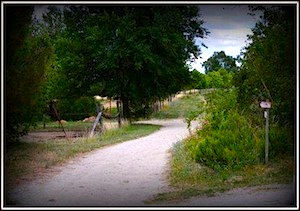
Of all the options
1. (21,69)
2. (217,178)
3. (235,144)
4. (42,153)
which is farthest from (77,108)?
(217,178)

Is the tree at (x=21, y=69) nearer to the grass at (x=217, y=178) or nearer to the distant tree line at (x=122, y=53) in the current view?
the grass at (x=217, y=178)

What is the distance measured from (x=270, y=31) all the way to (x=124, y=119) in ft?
45.8

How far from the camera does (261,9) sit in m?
13.2

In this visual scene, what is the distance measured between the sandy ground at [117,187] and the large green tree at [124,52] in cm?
897

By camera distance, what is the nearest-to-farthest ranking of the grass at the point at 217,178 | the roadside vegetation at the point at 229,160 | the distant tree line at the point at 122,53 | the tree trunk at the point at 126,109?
the grass at the point at 217,178, the roadside vegetation at the point at 229,160, the distant tree line at the point at 122,53, the tree trunk at the point at 126,109

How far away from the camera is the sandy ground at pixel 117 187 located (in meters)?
8.01

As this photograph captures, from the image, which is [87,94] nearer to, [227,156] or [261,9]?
[261,9]

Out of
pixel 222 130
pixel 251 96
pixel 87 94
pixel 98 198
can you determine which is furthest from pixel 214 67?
pixel 98 198

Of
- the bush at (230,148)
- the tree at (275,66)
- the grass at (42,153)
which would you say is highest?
the tree at (275,66)

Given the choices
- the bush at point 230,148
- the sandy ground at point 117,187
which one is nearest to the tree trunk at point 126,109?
the sandy ground at point 117,187

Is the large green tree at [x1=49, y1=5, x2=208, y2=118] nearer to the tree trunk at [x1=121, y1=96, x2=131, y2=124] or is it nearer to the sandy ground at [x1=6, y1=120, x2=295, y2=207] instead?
the tree trunk at [x1=121, y1=96, x2=131, y2=124]

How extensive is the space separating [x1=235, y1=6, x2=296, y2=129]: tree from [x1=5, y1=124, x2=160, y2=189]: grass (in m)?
5.30

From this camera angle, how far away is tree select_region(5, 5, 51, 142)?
9516 mm

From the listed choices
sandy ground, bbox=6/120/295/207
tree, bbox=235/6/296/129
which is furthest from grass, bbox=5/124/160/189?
tree, bbox=235/6/296/129
